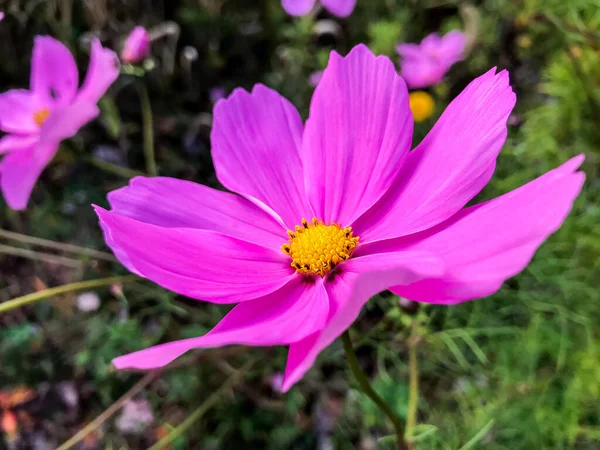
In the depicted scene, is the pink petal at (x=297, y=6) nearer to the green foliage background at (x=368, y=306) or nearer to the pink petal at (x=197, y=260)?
the green foliage background at (x=368, y=306)

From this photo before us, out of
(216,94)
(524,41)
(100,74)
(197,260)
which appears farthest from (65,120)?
(524,41)

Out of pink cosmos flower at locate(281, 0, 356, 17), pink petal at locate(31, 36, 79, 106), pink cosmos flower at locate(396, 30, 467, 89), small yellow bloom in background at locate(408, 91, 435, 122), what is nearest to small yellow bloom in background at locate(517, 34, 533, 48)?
pink cosmos flower at locate(396, 30, 467, 89)

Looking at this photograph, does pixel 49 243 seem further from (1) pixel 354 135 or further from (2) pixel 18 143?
(1) pixel 354 135

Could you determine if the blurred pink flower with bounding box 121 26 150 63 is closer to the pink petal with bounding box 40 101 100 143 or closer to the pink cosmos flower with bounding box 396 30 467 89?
the pink petal with bounding box 40 101 100 143

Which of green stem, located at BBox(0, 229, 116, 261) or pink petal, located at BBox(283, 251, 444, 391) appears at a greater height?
pink petal, located at BBox(283, 251, 444, 391)

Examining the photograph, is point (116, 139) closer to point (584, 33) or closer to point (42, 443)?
point (42, 443)

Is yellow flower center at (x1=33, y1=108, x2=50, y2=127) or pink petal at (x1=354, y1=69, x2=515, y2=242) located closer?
pink petal at (x1=354, y1=69, x2=515, y2=242)
